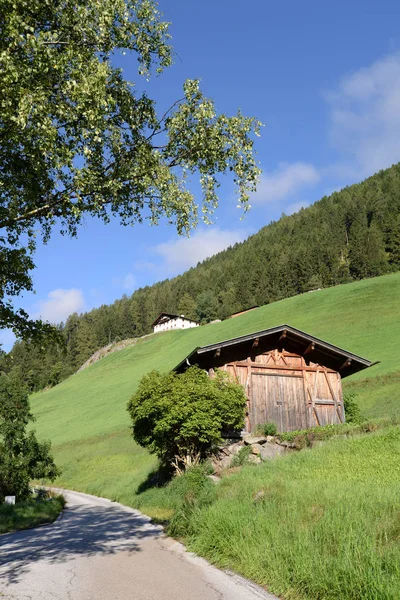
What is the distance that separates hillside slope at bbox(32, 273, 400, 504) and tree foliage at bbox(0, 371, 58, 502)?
4.98 metres

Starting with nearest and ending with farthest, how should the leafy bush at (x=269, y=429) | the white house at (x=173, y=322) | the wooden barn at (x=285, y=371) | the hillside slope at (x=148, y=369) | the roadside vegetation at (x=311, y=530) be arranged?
the roadside vegetation at (x=311, y=530) → the leafy bush at (x=269, y=429) → the wooden barn at (x=285, y=371) → the hillside slope at (x=148, y=369) → the white house at (x=173, y=322)

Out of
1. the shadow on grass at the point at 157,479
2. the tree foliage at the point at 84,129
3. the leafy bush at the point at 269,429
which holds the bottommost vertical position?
the shadow on grass at the point at 157,479

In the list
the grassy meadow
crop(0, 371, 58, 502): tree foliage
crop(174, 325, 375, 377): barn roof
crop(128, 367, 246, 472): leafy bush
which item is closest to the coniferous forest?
the grassy meadow

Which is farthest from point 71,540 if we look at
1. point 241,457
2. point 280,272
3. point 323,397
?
point 280,272

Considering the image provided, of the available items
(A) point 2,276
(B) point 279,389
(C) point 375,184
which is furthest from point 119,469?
(C) point 375,184

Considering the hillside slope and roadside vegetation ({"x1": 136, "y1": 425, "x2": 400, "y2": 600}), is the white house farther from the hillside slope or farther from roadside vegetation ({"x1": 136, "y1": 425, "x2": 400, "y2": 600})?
roadside vegetation ({"x1": 136, "y1": 425, "x2": 400, "y2": 600})

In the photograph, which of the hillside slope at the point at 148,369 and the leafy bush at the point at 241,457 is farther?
the hillside slope at the point at 148,369

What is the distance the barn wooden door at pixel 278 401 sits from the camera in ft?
84.0

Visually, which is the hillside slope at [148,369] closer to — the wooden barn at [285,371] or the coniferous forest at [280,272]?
the wooden barn at [285,371]

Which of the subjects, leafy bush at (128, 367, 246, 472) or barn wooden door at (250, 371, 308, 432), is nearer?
leafy bush at (128, 367, 246, 472)

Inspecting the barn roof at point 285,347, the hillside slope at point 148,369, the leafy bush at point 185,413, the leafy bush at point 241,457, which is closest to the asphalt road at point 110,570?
the leafy bush at point 185,413

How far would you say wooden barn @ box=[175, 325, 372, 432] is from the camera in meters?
25.5

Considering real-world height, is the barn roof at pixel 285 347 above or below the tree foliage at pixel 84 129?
below

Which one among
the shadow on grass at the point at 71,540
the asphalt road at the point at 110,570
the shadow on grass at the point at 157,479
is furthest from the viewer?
the shadow on grass at the point at 157,479
